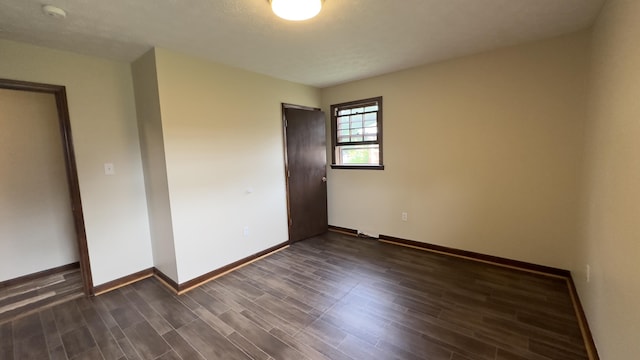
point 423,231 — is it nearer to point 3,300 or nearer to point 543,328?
point 543,328

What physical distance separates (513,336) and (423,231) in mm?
1684

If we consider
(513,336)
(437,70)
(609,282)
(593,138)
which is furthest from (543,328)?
(437,70)

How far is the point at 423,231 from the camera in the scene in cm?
351

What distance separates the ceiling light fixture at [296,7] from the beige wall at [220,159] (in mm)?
1488

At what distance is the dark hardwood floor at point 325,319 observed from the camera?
6.02 ft

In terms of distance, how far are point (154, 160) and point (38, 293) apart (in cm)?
186

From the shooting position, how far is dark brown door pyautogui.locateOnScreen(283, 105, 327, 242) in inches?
151

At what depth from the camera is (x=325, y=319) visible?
216cm

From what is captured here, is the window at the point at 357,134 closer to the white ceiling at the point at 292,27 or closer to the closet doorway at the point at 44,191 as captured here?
the white ceiling at the point at 292,27

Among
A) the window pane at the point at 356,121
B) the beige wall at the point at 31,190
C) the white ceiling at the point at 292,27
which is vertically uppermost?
the white ceiling at the point at 292,27

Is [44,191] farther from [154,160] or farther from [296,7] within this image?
[296,7]

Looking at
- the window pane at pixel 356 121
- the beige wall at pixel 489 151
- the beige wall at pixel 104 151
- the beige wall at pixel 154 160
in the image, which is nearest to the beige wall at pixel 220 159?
the beige wall at pixel 154 160

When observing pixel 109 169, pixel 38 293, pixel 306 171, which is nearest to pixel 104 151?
pixel 109 169

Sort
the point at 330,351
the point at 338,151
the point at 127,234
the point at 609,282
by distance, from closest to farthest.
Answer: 1. the point at 609,282
2. the point at 330,351
3. the point at 127,234
4. the point at 338,151
